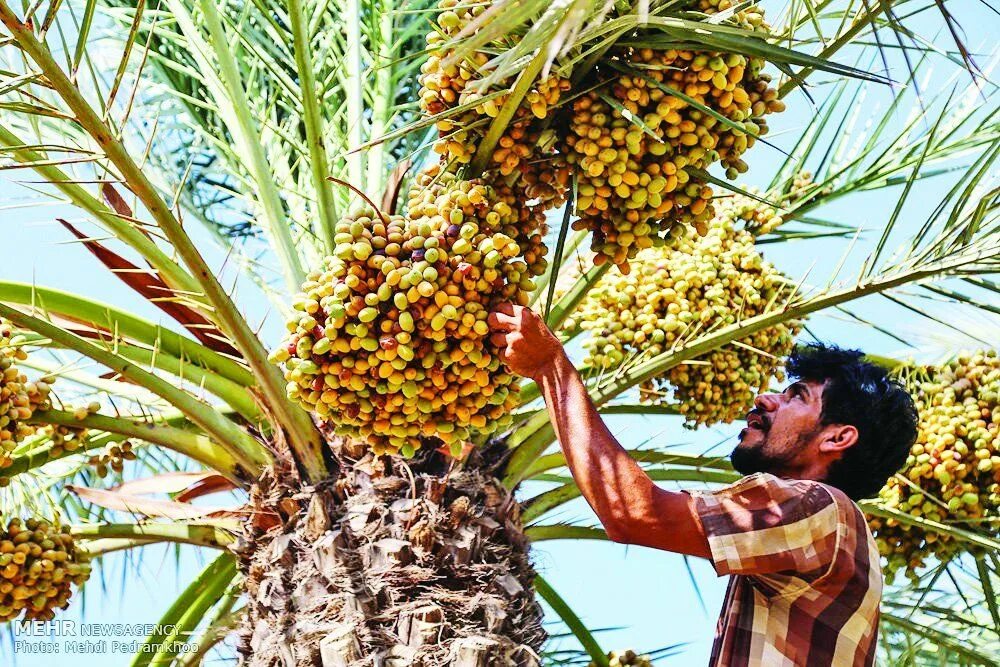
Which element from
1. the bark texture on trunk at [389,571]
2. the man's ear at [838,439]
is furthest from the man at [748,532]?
the bark texture on trunk at [389,571]

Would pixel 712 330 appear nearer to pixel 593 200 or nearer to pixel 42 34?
pixel 593 200

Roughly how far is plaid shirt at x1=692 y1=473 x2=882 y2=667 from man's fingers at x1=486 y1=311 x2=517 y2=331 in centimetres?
52

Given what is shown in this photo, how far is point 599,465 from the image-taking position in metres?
2.28

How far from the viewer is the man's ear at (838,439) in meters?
2.84

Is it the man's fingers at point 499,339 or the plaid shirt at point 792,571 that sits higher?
the man's fingers at point 499,339

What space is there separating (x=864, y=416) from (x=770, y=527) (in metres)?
0.72

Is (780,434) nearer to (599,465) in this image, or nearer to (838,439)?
(838,439)

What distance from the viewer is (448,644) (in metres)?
2.71

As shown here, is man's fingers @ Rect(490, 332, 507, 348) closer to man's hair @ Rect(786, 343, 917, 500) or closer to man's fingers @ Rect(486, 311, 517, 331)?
man's fingers @ Rect(486, 311, 517, 331)

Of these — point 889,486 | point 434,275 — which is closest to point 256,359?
point 434,275

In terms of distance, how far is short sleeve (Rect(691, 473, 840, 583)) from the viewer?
226 centimetres

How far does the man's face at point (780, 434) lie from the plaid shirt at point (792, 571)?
14.3 inches

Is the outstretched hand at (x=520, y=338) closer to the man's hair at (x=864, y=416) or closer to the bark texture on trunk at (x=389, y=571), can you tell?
the bark texture on trunk at (x=389, y=571)

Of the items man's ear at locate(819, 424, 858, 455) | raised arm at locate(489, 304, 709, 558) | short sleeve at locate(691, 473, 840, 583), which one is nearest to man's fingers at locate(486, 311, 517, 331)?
raised arm at locate(489, 304, 709, 558)
